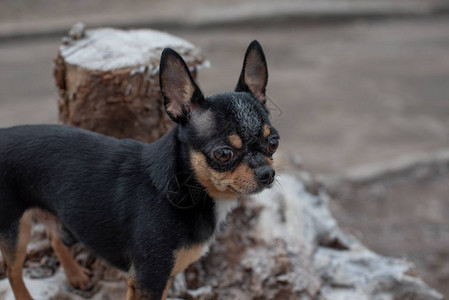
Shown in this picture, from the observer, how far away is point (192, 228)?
2.79 metres

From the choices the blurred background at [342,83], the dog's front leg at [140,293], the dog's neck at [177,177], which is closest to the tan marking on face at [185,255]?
the dog's front leg at [140,293]

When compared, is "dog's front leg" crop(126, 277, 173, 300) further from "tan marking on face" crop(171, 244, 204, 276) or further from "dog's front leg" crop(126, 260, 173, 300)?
"tan marking on face" crop(171, 244, 204, 276)

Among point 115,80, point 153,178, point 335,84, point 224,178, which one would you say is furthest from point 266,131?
point 335,84

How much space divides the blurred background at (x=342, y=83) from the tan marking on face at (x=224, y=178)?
753 millimetres

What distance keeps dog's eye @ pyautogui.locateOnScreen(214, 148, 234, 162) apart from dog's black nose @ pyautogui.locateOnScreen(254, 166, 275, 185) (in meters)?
0.16

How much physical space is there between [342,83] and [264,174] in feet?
27.5

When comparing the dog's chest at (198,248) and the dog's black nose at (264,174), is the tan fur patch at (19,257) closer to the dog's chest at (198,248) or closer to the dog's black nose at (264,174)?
the dog's chest at (198,248)

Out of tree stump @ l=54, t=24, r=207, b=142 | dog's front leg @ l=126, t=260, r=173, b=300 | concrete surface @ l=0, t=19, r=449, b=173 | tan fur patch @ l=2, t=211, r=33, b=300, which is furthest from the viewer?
concrete surface @ l=0, t=19, r=449, b=173

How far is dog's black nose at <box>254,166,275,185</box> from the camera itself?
254 cm

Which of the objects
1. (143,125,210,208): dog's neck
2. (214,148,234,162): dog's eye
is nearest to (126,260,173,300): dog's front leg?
(143,125,210,208): dog's neck

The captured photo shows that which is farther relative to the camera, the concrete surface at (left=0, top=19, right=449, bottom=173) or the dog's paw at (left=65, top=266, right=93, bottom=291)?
the concrete surface at (left=0, top=19, right=449, bottom=173)

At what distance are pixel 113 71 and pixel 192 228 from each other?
135 cm

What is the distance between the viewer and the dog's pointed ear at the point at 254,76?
113 inches

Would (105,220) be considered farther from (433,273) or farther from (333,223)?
(433,273)
